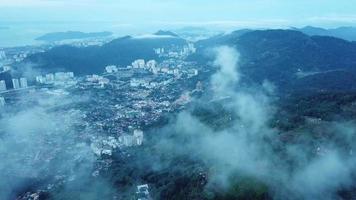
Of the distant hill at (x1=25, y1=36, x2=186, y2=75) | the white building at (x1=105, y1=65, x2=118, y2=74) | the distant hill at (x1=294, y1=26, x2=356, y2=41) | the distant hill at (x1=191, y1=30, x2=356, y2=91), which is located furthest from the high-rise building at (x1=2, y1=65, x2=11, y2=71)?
the distant hill at (x1=294, y1=26, x2=356, y2=41)

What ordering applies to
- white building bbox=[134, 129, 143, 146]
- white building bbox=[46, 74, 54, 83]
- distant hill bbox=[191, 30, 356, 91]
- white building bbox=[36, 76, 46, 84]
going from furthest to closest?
white building bbox=[46, 74, 54, 83] → white building bbox=[36, 76, 46, 84] → distant hill bbox=[191, 30, 356, 91] → white building bbox=[134, 129, 143, 146]

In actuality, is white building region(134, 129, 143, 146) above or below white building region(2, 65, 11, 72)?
above

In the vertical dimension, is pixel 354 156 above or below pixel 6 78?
above

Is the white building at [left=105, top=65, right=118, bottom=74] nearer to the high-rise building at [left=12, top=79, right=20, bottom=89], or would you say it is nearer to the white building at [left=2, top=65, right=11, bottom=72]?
the high-rise building at [left=12, top=79, right=20, bottom=89]

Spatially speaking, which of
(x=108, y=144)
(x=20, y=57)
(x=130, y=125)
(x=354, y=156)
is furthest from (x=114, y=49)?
(x=354, y=156)

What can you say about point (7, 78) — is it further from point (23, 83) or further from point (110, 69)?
point (110, 69)

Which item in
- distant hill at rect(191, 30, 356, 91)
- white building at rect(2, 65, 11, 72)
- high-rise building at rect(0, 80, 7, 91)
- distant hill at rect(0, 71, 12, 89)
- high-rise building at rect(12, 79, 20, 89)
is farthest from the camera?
white building at rect(2, 65, 11, 72)

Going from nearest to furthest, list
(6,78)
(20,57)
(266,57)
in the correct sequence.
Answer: (6,78), (266,57), (20,57)

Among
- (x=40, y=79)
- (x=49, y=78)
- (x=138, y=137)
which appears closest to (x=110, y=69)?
(x=49, y=78)

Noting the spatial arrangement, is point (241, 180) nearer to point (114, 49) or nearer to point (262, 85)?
point (262, 85)
